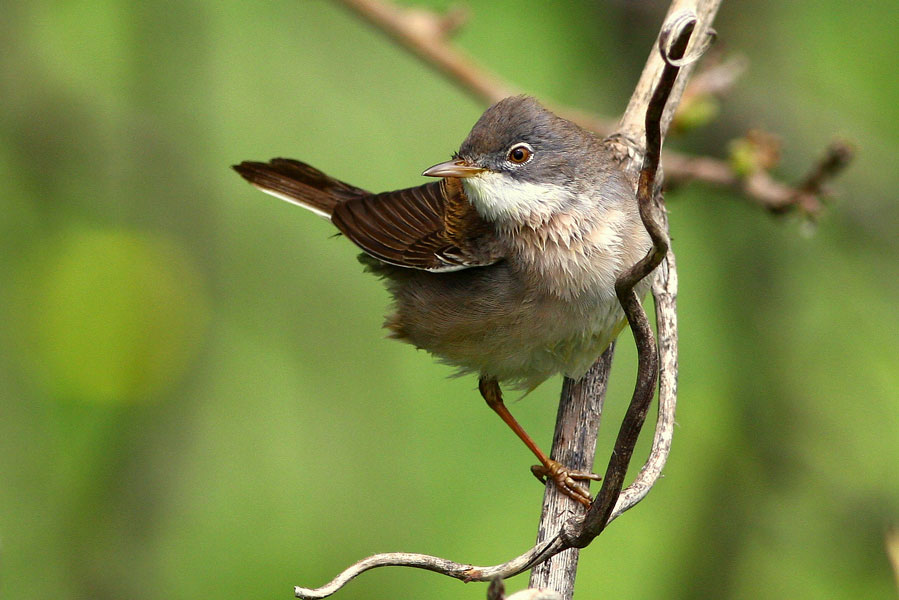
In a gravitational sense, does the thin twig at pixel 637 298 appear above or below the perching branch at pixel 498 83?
below

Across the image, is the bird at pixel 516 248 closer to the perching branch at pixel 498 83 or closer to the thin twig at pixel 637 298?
the perching branch at pixel 498 83

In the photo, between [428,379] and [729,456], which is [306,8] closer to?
[428,379]

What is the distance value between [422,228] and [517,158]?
1.84 ft

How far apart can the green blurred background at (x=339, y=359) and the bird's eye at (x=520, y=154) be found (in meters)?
1.49

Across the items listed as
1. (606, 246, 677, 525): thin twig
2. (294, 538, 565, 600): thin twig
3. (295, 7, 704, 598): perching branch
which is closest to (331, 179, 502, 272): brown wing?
(606, 246, 677, 525): thin twig

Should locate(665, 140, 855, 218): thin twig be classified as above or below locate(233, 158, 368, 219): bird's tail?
above

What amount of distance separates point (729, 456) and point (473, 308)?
2.22 metres

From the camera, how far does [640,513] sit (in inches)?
258

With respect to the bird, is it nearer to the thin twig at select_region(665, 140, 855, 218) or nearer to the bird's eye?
the bird's eye

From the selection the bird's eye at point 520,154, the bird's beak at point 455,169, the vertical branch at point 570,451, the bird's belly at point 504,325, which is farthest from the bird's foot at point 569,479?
the bird's eye at point 520,154

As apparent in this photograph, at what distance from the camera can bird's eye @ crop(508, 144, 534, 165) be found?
3.97 m

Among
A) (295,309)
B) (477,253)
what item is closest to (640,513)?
(295,309)

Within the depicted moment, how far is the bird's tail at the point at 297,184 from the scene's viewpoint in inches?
187

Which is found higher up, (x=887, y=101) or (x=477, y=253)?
(x=887, y=101)
